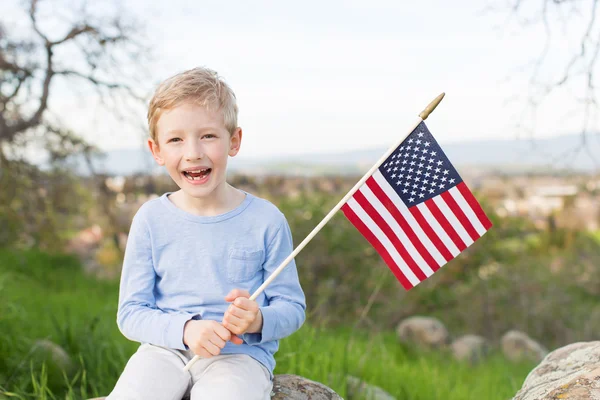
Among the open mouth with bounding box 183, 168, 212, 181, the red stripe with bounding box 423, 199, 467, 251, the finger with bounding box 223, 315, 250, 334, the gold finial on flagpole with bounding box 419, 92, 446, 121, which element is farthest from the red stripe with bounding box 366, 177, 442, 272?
the finger with bounding box 223, 315, 250, 334

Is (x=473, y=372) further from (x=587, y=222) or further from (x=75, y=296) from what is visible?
(x=587, y=222)

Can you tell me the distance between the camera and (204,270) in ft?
7.44

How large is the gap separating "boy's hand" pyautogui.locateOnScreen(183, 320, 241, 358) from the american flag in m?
0.73

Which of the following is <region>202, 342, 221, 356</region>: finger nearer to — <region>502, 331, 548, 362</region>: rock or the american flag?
the american flag

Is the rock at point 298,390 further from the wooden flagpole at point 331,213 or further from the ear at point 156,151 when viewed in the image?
the ear at point 156,151

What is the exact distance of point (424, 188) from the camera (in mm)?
2553

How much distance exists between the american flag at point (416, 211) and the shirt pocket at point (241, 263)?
1.53 ft

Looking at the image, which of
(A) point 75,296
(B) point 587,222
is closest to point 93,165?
(A) point 75,296

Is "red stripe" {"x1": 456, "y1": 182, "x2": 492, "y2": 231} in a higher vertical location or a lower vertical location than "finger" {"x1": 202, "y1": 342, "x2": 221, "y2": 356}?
higher

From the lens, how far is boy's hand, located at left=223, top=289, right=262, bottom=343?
2074mm

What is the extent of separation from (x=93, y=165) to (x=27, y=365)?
138 inches

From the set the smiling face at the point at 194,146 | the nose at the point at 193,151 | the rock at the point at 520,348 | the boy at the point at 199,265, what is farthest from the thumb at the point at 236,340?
the rock at the point at 520,348

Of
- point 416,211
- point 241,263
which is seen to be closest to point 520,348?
point 416,211

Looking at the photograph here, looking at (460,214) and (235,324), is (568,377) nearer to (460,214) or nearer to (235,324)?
(460,214)
